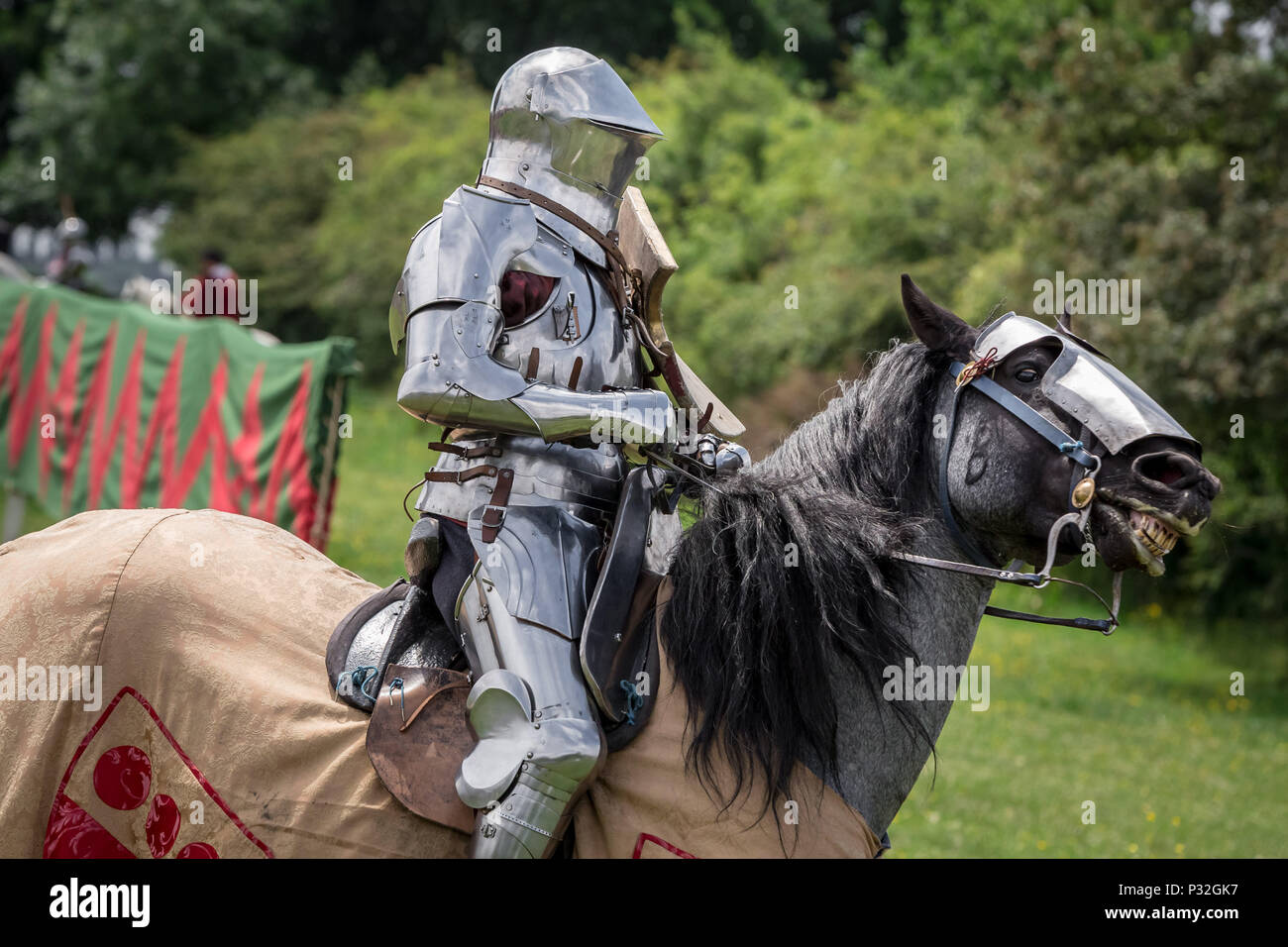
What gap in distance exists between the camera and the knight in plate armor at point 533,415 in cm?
310

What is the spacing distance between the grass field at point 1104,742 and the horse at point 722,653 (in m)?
2.60

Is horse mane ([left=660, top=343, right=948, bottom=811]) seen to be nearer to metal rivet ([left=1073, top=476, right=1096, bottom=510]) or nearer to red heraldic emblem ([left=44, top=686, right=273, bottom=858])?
metal rivet ([left=1073, top=476, right=1096, bottom=510])

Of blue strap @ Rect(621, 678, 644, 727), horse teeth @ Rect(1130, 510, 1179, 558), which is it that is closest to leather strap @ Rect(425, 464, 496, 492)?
blue strap @ Rect(621, 678, 644, 727)

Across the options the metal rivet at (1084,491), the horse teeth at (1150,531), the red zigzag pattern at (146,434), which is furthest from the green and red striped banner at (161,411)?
the horse teeth at (1150,531)

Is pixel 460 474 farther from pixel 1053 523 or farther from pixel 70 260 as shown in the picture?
pixel 70 260

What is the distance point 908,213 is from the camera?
14.7 m

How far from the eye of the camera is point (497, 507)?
→ 325 centimetres

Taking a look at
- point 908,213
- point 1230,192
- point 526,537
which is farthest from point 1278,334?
point 526,537

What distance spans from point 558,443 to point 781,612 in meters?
0.72

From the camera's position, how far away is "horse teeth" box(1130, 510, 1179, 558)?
3.06m

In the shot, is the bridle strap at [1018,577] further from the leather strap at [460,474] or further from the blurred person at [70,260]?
the blurred person at [70,260]

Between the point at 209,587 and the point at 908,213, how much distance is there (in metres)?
12.4

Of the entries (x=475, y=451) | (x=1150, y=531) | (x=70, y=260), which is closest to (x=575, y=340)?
(x=475, y=451)
